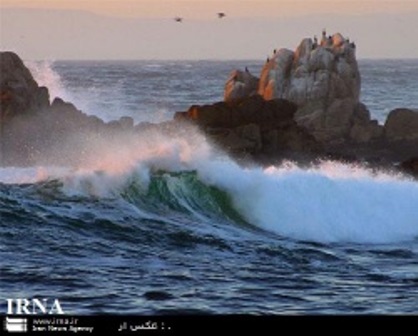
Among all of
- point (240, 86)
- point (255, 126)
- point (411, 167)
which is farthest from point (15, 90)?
point (411, 167)

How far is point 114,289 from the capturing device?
13125 mm

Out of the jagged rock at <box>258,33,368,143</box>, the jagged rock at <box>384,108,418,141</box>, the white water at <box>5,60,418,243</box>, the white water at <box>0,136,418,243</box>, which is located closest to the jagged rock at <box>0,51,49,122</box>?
the jagged rock at <box>258,33,368,143</box>

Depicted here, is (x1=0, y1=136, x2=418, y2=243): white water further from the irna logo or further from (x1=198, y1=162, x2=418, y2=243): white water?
the irna logo

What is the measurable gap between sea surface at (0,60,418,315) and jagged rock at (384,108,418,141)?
9.74m

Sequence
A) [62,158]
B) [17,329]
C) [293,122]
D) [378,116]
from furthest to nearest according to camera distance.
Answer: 1. [378,116]
2. [293,122]
3. [62,158]
4. [17,329]

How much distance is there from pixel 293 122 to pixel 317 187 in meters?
13.9

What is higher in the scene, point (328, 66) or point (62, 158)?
point (328, 66)

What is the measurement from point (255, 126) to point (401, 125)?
9.16 meters

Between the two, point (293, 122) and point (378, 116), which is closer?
point (293, 122)

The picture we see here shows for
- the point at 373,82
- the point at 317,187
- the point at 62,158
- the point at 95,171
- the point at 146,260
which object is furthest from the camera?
the point at 373,82

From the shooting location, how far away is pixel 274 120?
39.3m

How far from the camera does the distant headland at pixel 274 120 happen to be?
1480 inches

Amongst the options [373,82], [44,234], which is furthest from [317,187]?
[373,82]

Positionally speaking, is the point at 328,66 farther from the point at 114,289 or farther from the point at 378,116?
the point at 114,289
